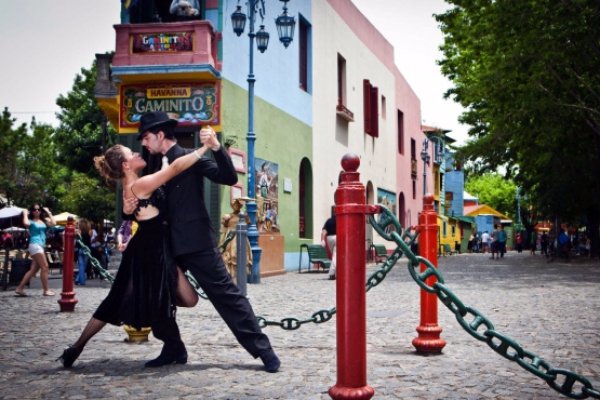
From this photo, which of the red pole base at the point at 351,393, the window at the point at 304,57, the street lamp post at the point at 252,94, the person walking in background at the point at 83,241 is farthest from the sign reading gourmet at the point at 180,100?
the red pole base at the point at 351,393

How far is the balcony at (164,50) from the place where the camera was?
1605 cm

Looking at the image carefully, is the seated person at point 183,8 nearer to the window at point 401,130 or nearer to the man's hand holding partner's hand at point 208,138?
the man's hand holding partner's hand at point 208,138

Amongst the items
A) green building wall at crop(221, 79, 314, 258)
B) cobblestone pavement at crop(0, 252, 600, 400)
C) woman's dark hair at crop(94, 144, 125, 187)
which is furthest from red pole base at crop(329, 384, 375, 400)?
green building wall at crop(221, 79, 314, 258)

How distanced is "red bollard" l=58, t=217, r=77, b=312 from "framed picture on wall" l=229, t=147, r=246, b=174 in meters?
8.23

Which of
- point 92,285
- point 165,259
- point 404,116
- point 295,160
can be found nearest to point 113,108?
point 92,285

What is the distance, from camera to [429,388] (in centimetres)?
460

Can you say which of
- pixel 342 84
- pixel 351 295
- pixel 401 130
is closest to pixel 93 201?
A: pixel 401 130

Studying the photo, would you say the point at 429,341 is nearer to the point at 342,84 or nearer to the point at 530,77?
the point at 530,77

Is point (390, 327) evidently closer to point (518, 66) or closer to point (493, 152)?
point (518, 66)

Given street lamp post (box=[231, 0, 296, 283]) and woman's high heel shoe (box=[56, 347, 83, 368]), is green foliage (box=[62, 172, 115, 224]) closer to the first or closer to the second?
street lamp post (box=[231, 0, 296, 283])

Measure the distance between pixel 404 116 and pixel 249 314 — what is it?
33.5 meters

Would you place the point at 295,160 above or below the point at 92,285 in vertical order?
above

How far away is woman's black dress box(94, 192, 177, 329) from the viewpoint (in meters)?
5.20

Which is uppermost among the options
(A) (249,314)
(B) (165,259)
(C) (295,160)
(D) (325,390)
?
(C) (295,160)
